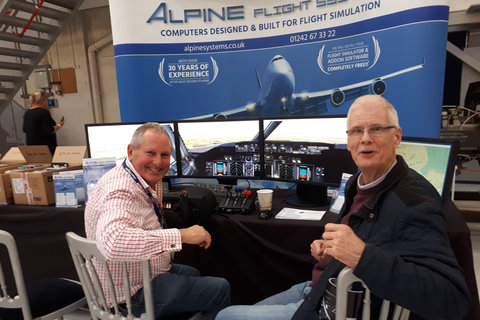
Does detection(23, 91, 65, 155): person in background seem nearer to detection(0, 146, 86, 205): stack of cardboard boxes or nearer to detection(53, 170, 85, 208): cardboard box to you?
detection(0, 146, 86, 205): stack of cardboard boxes

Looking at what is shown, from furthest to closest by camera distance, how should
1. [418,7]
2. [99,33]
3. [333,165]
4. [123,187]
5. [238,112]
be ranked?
1. [99,33]
2. [238,112]
3. [418,7]
4. [333,165]
5. [123,187]

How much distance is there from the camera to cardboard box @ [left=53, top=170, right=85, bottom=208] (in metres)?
2.12

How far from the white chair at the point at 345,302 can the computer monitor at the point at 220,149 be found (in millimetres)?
1246

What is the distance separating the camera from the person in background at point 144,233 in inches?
43.8

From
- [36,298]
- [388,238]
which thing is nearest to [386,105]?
[388,238]

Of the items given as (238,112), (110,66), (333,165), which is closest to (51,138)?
(110,66)

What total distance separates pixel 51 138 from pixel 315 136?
4.49 metres

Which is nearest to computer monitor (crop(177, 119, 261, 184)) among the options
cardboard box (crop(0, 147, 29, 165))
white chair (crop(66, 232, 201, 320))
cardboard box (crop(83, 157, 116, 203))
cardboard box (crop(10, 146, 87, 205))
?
cardboard box (crop(83, 157, 116, 203))

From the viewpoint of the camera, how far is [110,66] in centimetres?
633

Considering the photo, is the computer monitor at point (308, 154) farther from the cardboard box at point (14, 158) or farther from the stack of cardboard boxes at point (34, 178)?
the cardboard box at point (14, 158)

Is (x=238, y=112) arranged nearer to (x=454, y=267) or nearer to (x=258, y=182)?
(x=258, y=182)

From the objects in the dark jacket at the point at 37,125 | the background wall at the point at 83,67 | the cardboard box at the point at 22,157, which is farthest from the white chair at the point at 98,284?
the background wall at the point at 83,67

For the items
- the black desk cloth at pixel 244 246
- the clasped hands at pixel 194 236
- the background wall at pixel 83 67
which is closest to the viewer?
the clasped hands at pixel 194 236

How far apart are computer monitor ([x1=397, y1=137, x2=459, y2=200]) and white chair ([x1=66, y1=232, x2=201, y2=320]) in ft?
4.03
